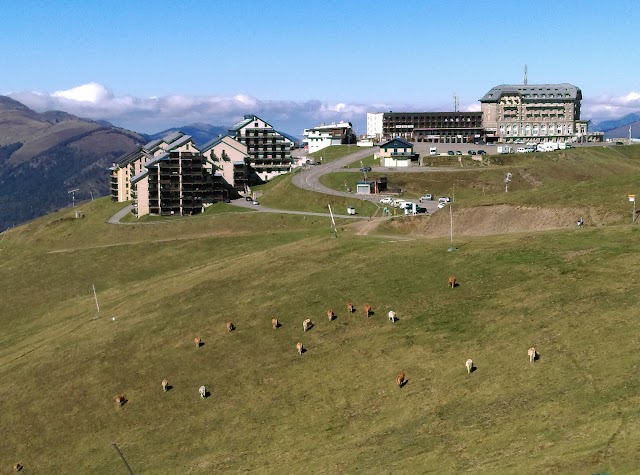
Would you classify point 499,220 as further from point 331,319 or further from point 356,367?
point 356,367

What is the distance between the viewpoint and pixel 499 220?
116500 millimetres

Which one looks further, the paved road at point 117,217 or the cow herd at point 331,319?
the paved road at point 117,217

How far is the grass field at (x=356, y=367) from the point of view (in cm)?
5059

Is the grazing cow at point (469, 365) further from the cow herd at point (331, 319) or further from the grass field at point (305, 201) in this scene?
the grass field at point (305, 201)

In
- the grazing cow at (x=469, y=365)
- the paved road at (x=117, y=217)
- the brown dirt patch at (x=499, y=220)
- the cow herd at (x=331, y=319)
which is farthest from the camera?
the paved road at (x=117, y=217)

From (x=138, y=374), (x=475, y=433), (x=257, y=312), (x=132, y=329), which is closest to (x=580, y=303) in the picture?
(x=475, y=433)

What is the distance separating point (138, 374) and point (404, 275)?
3233cm

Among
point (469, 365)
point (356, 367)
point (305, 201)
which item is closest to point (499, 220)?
point (356, 367)

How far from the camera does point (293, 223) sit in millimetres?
158750

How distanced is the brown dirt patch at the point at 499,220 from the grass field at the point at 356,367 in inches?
623

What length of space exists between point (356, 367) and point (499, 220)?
5806 cm

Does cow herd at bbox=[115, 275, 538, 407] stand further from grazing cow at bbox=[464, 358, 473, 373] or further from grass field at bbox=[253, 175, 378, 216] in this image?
grass field at bbox=[253, 175, 378, 216]

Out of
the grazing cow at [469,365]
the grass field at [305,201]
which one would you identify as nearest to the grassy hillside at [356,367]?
the grazing cow at [469,365]

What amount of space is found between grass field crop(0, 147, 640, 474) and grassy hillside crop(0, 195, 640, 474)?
20 cm
